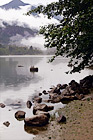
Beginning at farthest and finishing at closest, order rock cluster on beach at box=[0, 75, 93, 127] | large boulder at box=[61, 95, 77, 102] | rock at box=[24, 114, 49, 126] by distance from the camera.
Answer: large boulder at box=[61, 95, 77, 102], rock cluster on beach at box=[0, 75, 93, 127], rock at box=[24, 114, 49, 126]

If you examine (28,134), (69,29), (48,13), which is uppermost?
(48,13)

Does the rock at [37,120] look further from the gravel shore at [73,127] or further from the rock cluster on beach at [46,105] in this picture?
the gravel shore at [73,127]

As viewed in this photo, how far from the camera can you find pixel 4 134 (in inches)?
696

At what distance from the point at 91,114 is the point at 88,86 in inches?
579

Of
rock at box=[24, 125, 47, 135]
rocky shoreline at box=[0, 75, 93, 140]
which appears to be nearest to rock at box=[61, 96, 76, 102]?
rocky shoreline at box=[0, 75, 93, 140]

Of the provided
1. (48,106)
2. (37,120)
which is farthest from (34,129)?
(48,106)

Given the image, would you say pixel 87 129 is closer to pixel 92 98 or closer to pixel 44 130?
pixel 44 130

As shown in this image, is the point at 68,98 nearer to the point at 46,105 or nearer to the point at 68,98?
the point at 68,98

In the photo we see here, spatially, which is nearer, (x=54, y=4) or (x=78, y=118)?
(x=78, y=118)

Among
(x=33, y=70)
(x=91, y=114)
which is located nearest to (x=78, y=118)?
(x=91, y=114)

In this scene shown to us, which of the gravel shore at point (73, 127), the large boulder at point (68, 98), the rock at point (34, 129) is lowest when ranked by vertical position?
the rock at point (34, 129)

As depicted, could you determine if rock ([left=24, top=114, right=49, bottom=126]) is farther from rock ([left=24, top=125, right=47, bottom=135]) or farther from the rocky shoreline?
rock ([left=24, top=125, right=47, bottom=135])

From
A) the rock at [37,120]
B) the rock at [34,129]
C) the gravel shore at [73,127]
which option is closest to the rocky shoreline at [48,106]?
the rock at [37,120]

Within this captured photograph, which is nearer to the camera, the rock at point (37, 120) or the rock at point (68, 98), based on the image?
the rock at point (37, 120)
